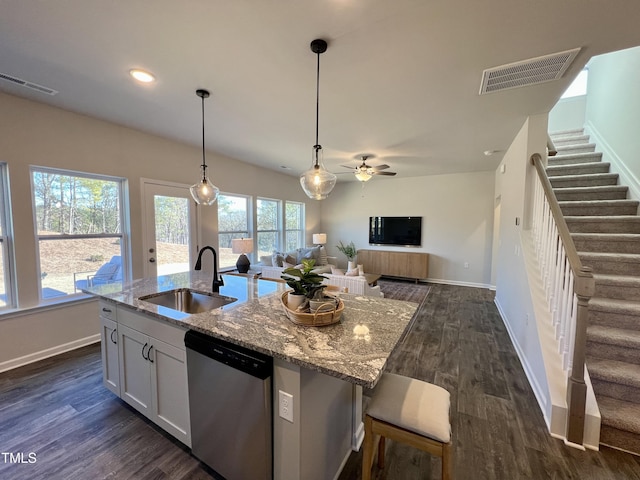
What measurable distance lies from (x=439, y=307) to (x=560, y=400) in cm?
277

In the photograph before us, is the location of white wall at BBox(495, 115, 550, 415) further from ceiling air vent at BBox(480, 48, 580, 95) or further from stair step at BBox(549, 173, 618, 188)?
ceiling air vent at BBox(480, 48, 580, 95)

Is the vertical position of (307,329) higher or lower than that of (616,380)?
higher

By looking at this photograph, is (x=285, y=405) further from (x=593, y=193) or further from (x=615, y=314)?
(x=593, y=193)

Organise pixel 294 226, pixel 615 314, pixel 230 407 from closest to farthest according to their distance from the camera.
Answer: pixel 230 407
pixel 615 314
pixel 294 226

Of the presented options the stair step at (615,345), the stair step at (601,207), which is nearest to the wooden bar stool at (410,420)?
the stair step at (615,345)

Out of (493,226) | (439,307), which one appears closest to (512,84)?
(439,307)

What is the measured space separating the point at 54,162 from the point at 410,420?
13.3ft

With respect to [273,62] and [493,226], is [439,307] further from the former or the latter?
[273,62]

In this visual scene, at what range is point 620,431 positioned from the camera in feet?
5.65

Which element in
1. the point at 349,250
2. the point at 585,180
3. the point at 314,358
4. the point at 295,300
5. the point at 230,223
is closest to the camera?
the point at 314,358

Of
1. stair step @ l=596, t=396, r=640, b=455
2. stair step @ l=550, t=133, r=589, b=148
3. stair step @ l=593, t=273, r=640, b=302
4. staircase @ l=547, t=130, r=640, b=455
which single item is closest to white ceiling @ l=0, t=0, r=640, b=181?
staircase @ l=547, t=130, r=640, b=455

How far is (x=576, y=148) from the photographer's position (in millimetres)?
4047

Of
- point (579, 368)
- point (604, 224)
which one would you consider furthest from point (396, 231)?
point (579, 368)

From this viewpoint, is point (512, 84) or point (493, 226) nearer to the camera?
point (512, 84)
